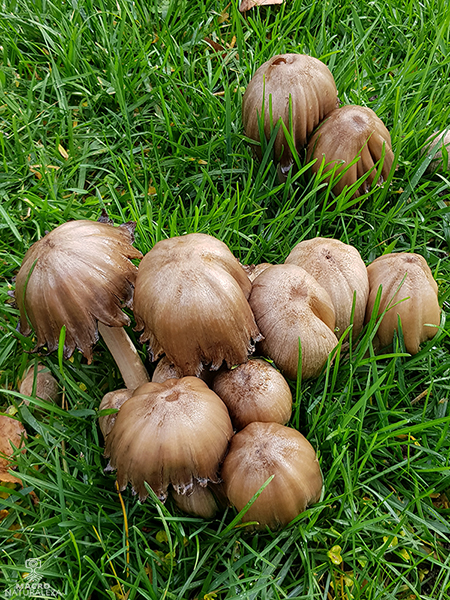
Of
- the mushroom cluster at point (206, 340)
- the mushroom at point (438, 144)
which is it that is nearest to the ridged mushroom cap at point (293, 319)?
the mushroom cluster at point (206, 340)

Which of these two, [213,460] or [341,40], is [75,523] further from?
[341,40]

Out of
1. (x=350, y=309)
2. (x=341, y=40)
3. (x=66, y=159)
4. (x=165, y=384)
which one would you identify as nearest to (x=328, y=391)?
(x=350, y=309)

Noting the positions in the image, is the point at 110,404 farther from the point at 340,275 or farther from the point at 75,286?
the point at 340,275

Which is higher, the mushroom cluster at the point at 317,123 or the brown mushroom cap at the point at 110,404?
the mushroom cluster at the point at 317,123

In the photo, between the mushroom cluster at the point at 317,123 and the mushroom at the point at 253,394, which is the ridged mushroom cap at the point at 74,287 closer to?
the mushroom at the point at 253,394

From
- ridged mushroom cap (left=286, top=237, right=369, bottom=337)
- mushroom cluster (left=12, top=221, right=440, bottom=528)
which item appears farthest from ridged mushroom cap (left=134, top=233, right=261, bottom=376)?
ridged mushroom cap (left=286, top=237, right=369, bottom=337)

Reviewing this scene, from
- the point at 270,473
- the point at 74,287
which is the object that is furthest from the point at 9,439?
the point at 270,473

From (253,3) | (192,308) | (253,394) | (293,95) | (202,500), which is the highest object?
(253,3)

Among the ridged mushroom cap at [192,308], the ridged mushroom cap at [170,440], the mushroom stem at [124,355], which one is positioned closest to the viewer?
the ridged mushroom cap at [170,440]
